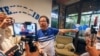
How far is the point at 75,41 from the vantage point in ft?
22.9

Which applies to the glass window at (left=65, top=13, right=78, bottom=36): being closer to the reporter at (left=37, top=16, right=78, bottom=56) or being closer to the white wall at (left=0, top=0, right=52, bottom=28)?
the white wall at (left=0, top=0, right=52, bottom=28)

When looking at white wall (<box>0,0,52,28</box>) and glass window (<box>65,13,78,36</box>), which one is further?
glass window (<box>65,13,78,36</box>)

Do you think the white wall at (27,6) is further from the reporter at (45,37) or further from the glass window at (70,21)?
the reporter at (45,37)

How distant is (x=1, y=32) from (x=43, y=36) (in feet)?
4.95

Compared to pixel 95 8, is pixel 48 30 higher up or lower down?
lower down

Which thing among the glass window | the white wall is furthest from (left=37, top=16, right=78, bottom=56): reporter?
the glass window

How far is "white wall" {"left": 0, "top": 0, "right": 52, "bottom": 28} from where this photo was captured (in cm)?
568

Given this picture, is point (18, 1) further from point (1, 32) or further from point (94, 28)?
point (94, 28)

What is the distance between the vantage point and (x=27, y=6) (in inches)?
229

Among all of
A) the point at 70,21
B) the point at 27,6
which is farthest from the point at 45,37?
the point at 70,21

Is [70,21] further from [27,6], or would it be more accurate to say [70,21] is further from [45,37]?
[45,37]

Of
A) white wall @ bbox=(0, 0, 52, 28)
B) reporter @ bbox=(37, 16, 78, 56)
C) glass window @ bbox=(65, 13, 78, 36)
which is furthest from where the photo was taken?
glass window @ bbox=(65, 13, 78, 36)

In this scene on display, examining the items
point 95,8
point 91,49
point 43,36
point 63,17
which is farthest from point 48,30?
point 63,17

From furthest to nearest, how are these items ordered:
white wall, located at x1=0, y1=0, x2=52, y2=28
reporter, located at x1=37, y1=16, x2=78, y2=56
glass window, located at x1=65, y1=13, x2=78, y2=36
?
glass window, located at x1=65, y1=13, x2=78, y2=36 < white wall, located at x1=0, y1=0, x2=52, y2=28 < reporter, located at x1=37, y1=16, x2=78, y2=56
